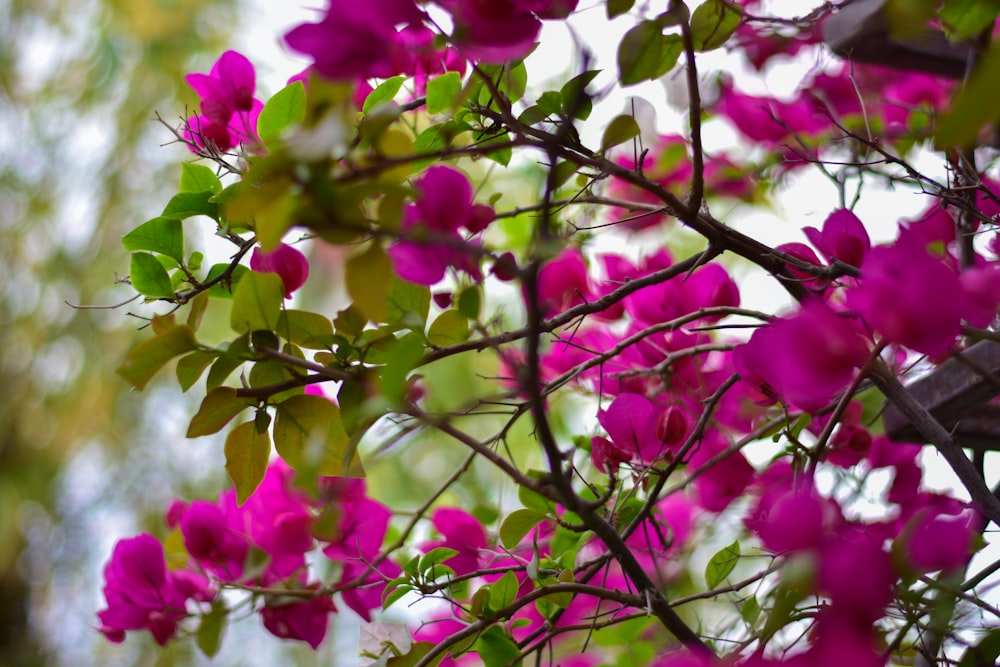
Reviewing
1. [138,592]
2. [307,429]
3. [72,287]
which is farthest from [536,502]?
[72,287]

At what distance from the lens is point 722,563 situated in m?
0.48

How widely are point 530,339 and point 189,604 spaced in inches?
21.6

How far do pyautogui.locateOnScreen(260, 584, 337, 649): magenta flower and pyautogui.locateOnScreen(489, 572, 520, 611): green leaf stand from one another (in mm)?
145

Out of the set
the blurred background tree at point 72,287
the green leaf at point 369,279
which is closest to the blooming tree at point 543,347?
the green leaf at point 369,279

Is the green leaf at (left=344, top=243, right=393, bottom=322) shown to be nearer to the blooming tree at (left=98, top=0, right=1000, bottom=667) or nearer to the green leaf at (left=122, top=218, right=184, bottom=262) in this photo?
the blooming tree at (left=98, top=0, right=1000, bottom=667)

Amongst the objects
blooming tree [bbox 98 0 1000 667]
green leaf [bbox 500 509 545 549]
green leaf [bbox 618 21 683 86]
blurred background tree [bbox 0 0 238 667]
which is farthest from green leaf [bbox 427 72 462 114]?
blurred background tree [bbox 0 0 238 667]

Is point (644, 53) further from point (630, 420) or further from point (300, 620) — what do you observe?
point (300, 620)

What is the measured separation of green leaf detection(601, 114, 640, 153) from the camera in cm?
37

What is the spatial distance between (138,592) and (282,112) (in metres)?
0.31

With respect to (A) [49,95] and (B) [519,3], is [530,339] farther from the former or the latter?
(A) [49,95]

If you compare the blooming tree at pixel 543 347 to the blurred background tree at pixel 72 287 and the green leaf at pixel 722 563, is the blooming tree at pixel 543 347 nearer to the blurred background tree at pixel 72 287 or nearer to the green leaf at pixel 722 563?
the green leaf at pixel 722 563

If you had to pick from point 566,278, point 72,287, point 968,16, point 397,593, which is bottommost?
point 397,593

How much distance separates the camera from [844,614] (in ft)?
0.80

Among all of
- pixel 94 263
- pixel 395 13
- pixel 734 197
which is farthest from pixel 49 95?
pixel 395 13
